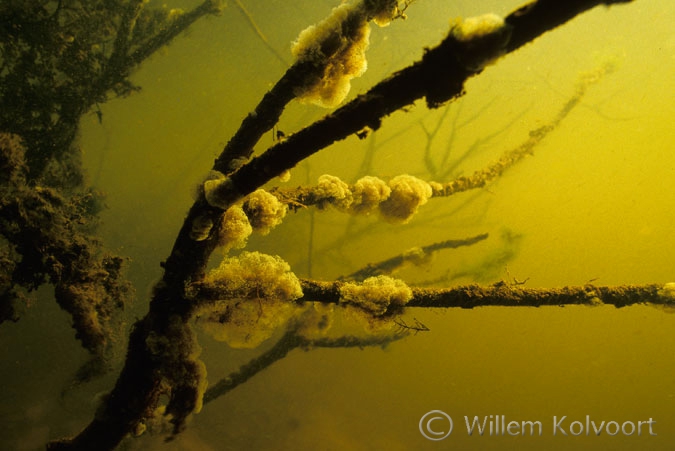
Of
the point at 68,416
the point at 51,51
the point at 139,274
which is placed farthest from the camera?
the point at 139,274

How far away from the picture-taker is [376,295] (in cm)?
221

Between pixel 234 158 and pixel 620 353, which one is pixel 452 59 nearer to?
pixel 234 158

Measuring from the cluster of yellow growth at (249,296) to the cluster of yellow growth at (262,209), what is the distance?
1.11 ft

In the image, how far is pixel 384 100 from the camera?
117 cm

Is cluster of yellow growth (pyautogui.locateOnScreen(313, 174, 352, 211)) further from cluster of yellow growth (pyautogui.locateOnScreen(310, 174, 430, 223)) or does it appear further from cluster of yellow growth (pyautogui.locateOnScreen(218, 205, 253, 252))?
cluster of yellow growth (pyautogui.locateOnScreen(218, 205, 253, 252))

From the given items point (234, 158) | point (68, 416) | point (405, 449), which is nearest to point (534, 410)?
point (405, 449)

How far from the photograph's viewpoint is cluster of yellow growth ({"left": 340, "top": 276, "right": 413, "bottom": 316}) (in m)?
2.21

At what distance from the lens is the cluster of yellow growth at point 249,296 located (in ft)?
6.75

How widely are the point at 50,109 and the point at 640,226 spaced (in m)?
26.4

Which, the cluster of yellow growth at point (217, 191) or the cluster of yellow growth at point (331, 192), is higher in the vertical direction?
the cluster of yellow growth at point (331, 192)

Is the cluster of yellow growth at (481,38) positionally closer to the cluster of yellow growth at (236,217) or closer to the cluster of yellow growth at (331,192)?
the cluster of yellow growth at (236,217)

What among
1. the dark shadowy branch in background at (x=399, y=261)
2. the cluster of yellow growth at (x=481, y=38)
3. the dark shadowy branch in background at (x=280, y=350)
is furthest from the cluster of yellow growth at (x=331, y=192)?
the dark shadowy branch in background at (x=280, y=350)

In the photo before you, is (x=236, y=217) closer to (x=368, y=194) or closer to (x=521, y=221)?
(x=368, y=194)

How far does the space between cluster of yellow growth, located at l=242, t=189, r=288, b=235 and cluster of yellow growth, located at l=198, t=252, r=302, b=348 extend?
1.11ft
